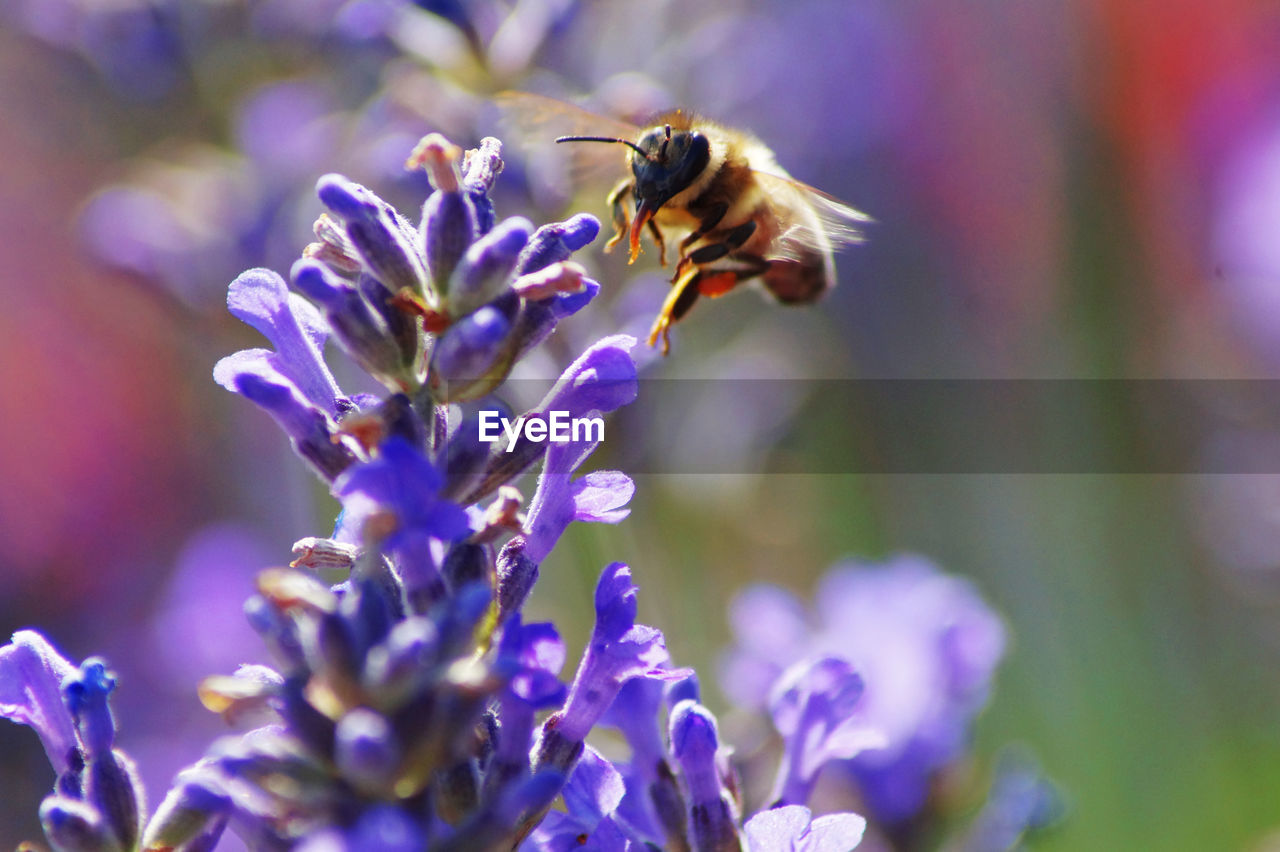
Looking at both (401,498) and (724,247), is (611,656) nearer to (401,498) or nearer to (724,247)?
(401,498)

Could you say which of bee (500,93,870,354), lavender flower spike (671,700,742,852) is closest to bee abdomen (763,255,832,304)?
bee (500,93,870,354)

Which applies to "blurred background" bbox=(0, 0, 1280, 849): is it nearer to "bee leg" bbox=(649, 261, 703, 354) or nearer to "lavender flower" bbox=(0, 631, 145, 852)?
"bee leg" bbox=(649, 261, 703, 354)

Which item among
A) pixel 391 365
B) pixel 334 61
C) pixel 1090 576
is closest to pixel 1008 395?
pixel 1090 576

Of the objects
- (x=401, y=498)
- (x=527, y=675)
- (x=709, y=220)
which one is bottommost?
(x=527, y=675)

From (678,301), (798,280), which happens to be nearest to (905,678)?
(798,280)

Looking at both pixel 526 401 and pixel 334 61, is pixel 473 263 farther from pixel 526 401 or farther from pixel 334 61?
pixel 334 61

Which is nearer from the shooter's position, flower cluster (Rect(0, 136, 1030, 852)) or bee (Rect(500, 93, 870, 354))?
flower cluster (Rect(0, 136, 1030, 852))
